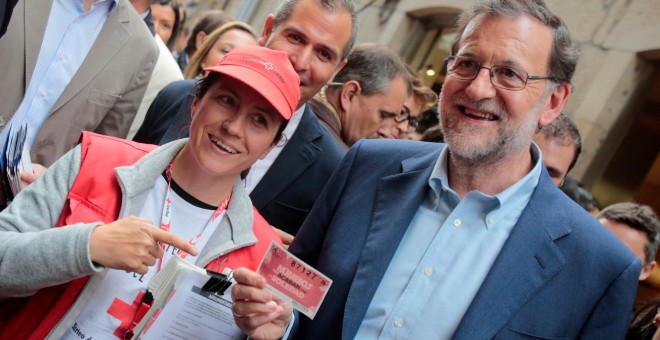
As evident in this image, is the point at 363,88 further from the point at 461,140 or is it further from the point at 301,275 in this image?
the point at 301,275

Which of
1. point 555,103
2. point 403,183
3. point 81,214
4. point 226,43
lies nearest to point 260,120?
point 403,183

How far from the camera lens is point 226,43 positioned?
201 inches

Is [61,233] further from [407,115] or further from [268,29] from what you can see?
[407,115]

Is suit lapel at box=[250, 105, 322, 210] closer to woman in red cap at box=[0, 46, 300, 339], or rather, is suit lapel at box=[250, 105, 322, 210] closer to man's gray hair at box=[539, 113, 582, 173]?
woman in red cap at box=[0, 46, 300, 339]

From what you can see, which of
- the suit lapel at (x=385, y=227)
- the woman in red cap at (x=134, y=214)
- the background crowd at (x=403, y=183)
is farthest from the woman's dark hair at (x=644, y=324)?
the woman in red cap at (x=134, y=214)

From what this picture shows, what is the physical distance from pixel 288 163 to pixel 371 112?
1212 mm

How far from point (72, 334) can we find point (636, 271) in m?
1.76

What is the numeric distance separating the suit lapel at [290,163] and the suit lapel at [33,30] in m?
1.14

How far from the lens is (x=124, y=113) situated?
11.3ft

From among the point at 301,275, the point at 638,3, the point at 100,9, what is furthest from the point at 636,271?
the point at 638,3

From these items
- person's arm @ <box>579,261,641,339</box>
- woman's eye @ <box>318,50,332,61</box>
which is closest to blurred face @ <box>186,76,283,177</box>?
woman's eye @ <box>318,50,332,61</box>

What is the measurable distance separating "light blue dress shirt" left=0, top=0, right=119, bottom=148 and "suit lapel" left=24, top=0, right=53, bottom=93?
0.17 ft

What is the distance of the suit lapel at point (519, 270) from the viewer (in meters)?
2.14

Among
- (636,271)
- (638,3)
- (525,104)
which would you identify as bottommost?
(636,271)
